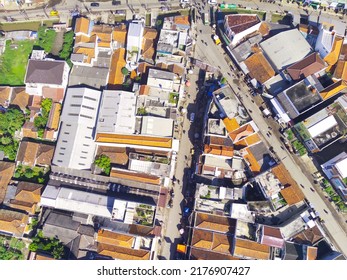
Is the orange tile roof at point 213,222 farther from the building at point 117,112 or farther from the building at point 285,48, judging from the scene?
the building at point 285,48

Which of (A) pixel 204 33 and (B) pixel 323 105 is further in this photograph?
(A) pixel 204 33

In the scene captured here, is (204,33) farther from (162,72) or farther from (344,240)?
(344,240)

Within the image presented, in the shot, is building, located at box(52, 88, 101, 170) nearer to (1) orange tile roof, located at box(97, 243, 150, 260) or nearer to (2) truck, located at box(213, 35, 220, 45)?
(1) orange tile roof, located at box(97, 243, 150, 260)

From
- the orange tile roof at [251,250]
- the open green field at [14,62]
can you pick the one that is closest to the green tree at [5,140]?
the open green field at [14,62]

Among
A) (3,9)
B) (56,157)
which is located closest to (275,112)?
(56,157)

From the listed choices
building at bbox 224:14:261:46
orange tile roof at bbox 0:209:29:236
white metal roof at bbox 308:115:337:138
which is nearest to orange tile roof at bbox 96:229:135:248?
orange tile roof at bbox 0:209:29:236

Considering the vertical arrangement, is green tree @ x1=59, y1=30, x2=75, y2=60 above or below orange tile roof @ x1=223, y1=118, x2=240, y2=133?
above

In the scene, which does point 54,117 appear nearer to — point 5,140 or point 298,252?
point 5,140
